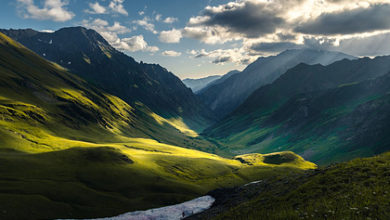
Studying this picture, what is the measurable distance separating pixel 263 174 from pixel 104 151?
10389 cm

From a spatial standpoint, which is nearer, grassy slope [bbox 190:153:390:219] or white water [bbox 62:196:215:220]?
grassy slope [bbox 190:153:390:219]

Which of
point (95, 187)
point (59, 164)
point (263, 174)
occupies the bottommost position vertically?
point (263, 174)

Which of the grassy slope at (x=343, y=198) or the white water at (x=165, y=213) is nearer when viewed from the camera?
the grassy slope at (x=343, y=198)

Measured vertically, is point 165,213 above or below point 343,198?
below

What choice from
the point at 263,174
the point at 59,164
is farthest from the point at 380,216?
the point at 263,174

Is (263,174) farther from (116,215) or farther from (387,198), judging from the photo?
(387,198)

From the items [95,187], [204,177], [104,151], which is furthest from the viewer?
[204,177]

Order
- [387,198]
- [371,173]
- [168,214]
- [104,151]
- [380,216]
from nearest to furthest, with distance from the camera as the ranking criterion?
[380,216], [387,198], [371,173], [168,214], [104,151]

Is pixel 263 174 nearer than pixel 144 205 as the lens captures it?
No

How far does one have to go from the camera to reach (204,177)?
6319 inches

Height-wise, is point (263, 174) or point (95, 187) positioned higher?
point (95, 187)

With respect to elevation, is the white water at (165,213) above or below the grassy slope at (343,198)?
below

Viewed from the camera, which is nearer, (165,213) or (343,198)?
(343,198)

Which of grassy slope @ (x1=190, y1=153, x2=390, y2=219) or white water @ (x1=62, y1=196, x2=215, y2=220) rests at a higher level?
grassy slope @ (x1=190, y1=153, x2=390, y2=219)
